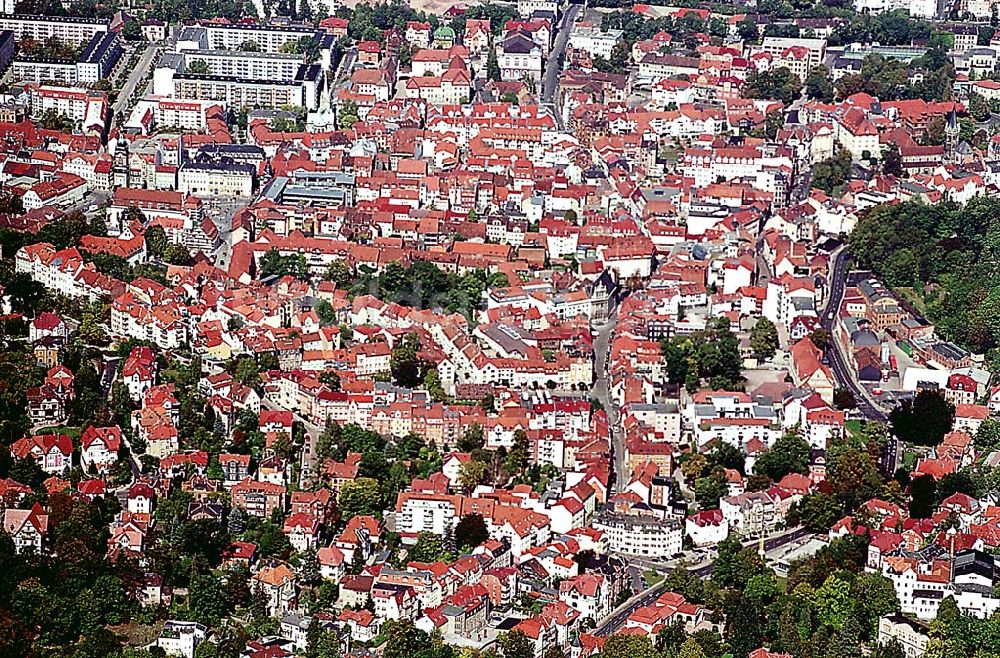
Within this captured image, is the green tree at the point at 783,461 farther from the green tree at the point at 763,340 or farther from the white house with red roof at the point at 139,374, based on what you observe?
the white house with red roof at the point at 139,374

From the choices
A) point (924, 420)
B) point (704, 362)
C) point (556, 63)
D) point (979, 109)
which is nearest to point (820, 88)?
point (979, 109)

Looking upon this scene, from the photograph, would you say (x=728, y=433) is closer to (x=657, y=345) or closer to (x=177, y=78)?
(x=657, y=345)

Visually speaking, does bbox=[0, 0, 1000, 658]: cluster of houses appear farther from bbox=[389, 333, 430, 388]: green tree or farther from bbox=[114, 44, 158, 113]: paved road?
bbox=[114, 44, 158, 113]: paved road

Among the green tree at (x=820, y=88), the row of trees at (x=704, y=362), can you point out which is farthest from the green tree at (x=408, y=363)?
the green tree at (x=820, y=88)

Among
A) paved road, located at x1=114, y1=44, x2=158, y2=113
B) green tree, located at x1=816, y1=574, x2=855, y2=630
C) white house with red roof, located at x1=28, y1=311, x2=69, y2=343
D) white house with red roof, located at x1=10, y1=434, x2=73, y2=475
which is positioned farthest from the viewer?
paved road, located at x1=114, y1=44, x2=158, y2=113

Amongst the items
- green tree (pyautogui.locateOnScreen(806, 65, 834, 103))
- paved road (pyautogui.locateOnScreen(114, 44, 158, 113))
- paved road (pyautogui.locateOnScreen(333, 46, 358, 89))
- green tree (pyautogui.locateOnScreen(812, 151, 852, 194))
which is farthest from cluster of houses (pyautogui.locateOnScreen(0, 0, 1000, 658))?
green tree (pyautogui.locateOnScreen(806, 65, 834, 103))

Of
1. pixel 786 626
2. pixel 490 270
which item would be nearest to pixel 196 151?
pixel 490 270

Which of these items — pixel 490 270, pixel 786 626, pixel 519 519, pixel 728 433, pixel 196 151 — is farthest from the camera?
pixel 196 151

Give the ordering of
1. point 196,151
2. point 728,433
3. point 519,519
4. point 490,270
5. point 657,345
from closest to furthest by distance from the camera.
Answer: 1. point 519,519
2. point 728,433
3. point 657,345
4. point 490,270
5. point 196,151
